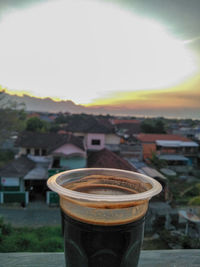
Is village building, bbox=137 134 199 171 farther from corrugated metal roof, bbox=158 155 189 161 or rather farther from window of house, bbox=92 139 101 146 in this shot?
window of house, bbox=92 139 101 146

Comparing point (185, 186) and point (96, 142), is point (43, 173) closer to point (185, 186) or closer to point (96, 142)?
point (96, 142)

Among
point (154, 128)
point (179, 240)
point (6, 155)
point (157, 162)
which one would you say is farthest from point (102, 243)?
point (154, 128)

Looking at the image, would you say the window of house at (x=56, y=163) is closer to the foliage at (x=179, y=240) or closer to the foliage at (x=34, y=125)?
the foliage at (x=179, y=240)

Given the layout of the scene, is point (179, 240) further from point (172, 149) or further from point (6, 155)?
point (6, 155)

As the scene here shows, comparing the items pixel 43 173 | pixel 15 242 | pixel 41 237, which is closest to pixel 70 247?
pixel 15 242

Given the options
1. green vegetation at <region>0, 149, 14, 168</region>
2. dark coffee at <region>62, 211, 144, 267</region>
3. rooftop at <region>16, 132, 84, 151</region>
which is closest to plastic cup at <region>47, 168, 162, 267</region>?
dark coffee at <region>62, 211, 144, 267</region>

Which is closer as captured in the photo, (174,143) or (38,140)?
(38,140)
